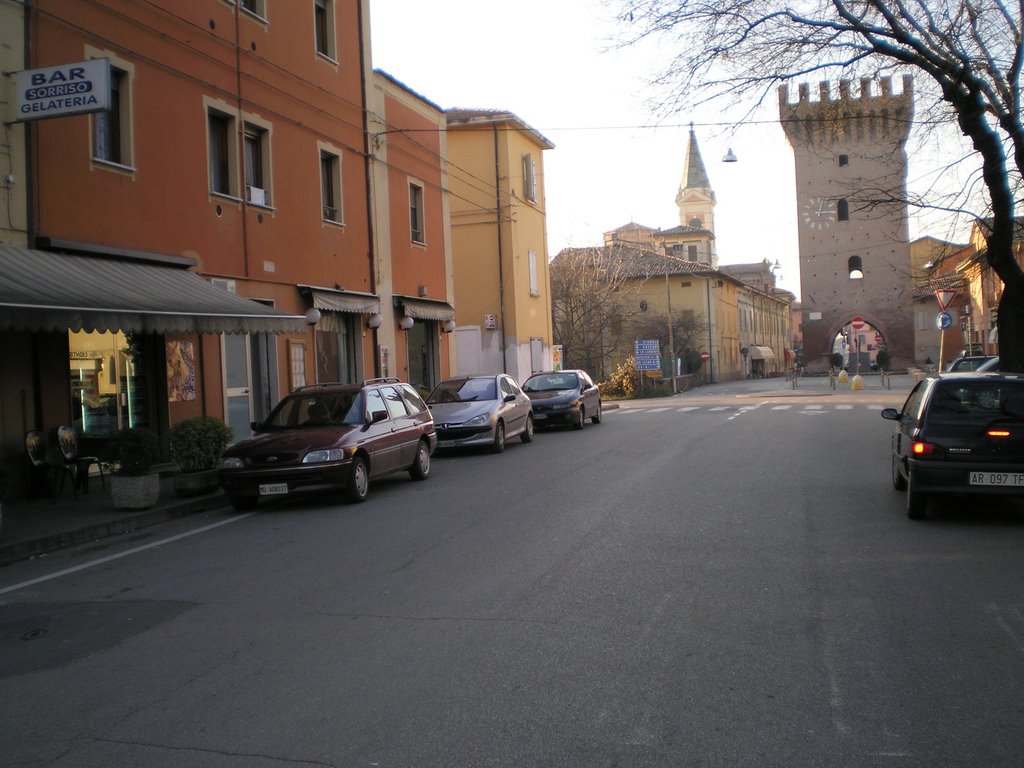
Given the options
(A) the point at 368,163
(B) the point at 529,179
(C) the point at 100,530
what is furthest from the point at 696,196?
(C) the point at 100,530

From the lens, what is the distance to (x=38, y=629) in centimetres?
655

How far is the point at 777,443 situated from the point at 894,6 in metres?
8.05

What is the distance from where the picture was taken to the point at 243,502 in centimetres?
1210

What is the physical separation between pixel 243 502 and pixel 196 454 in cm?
130

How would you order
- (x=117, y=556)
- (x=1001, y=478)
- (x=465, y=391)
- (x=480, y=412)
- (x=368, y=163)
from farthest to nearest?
(x=368, y=163) < (x=465, y=391) < (x=480, y=412) < (x=117, y=556) < (x=1001, y=478)

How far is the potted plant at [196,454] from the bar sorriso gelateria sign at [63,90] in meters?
4.31

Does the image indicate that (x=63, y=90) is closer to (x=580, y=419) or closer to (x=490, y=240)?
(x=580, y=419)

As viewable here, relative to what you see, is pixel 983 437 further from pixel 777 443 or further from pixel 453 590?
pixel 777 443

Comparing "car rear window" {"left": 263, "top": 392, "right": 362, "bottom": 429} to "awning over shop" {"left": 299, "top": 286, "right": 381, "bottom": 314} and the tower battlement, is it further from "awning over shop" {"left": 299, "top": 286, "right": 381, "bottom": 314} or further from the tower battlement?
the tower battlement

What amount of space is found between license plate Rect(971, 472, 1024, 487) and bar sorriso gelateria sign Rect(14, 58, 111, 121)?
10.9 meters

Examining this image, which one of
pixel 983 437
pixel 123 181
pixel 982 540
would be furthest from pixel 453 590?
pixel 123 181

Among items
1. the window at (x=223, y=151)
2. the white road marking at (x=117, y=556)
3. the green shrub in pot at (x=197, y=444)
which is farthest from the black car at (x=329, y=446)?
the window at (x=223, y=151)

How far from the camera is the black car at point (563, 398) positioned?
23797 mm

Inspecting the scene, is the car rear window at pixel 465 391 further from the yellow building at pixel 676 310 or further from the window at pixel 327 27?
the yellow building at pixel 676 310
